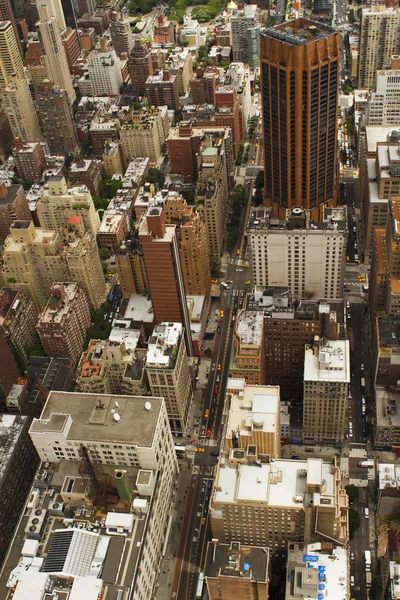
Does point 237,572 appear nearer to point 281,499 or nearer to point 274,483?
point 281,499

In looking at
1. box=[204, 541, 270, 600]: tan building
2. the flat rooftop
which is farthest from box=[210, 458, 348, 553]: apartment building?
box=[204, 541, 270, 600]: tan building

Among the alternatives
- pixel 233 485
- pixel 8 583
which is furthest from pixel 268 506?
pixel 8 583

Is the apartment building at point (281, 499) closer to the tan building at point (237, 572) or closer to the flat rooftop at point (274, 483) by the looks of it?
the flat rooftop at point (274, 483)

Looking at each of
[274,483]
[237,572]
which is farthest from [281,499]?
[237,572]

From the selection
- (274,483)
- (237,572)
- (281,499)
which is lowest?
(237,572)

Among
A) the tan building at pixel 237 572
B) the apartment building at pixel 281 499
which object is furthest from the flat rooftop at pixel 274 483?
the tan building at pixel 237 572

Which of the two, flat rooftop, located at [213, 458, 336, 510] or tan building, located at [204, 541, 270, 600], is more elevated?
flat rooftop, located at [213, 458, 336, 510]

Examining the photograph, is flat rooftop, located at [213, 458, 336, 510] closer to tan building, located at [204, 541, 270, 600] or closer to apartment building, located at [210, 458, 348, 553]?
apartment building, located at [210, 458, 348, 553]
